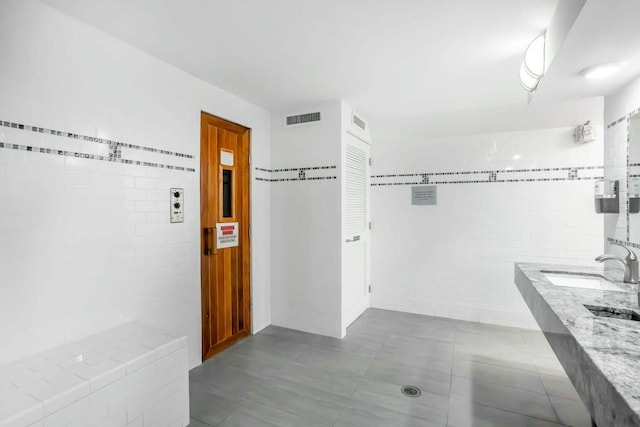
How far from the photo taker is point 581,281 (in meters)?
2.24

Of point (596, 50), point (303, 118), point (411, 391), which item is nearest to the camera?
point (596, 50)

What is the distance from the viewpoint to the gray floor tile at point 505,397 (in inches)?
87.2

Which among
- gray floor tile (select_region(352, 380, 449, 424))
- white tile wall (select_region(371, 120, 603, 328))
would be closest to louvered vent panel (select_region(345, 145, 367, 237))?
white tile wall (select_region(371, 120, 603, 328))

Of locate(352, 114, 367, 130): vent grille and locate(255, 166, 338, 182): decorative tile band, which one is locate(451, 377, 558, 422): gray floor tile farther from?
locate(352, 114, 367, 130): vent grille

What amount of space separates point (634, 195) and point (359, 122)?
8.69ft

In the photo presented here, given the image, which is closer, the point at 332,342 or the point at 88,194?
the point at 88,194

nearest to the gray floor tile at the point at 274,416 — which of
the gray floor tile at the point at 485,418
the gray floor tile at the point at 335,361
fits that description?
the gray floor tile at the point at 335,361

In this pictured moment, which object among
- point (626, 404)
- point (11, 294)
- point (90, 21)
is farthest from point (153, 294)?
point (626, 404)

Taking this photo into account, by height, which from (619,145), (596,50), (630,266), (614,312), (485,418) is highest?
(596,50)

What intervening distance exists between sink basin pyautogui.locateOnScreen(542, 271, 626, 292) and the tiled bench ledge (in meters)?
2.61

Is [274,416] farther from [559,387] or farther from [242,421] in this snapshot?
[559,387]

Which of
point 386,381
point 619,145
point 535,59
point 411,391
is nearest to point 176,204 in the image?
point 386,381

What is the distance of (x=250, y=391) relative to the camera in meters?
2.47

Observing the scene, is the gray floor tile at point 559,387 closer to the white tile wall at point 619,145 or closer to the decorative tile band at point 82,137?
the white tile wall at point 619,145
